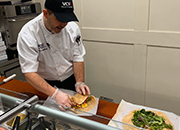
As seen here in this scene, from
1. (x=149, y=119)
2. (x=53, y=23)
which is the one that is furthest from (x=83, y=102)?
(x=53, y=23)

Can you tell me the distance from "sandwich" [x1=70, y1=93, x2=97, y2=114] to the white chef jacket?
1.25 ft

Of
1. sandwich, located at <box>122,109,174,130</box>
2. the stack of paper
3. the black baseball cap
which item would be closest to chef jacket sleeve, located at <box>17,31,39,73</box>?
the black baseball cap

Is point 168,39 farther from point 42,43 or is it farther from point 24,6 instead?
point 24,6

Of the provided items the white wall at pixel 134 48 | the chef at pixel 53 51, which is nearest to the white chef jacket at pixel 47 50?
the chef at pixel 53 51

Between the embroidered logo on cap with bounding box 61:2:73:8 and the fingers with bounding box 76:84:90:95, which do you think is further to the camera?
the fingers with bounding box 76:84:90:95

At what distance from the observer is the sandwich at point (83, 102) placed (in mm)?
1533

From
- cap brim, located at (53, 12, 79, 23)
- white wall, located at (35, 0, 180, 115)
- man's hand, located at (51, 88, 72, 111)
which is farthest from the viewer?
white wall, located at (35, 0, 180, 115)

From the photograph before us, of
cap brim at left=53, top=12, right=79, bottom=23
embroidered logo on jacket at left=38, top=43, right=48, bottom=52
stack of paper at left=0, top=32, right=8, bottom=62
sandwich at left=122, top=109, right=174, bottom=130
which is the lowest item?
Result: sandwich at left=122, top=109, right=174, bottom=130

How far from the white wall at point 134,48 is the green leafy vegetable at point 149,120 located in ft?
3.28

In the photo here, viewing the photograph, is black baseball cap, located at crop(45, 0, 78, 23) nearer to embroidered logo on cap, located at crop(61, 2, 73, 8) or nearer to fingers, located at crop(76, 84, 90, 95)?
embroidered logo on cap, located at crop(61, 2, 73, 8)

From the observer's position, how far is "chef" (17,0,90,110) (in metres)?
1.45

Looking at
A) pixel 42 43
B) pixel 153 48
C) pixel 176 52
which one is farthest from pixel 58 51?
pixel 176 52

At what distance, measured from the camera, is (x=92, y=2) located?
2592 mm

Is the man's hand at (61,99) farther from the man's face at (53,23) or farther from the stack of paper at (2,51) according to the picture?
the stack of paper at (2,51)
